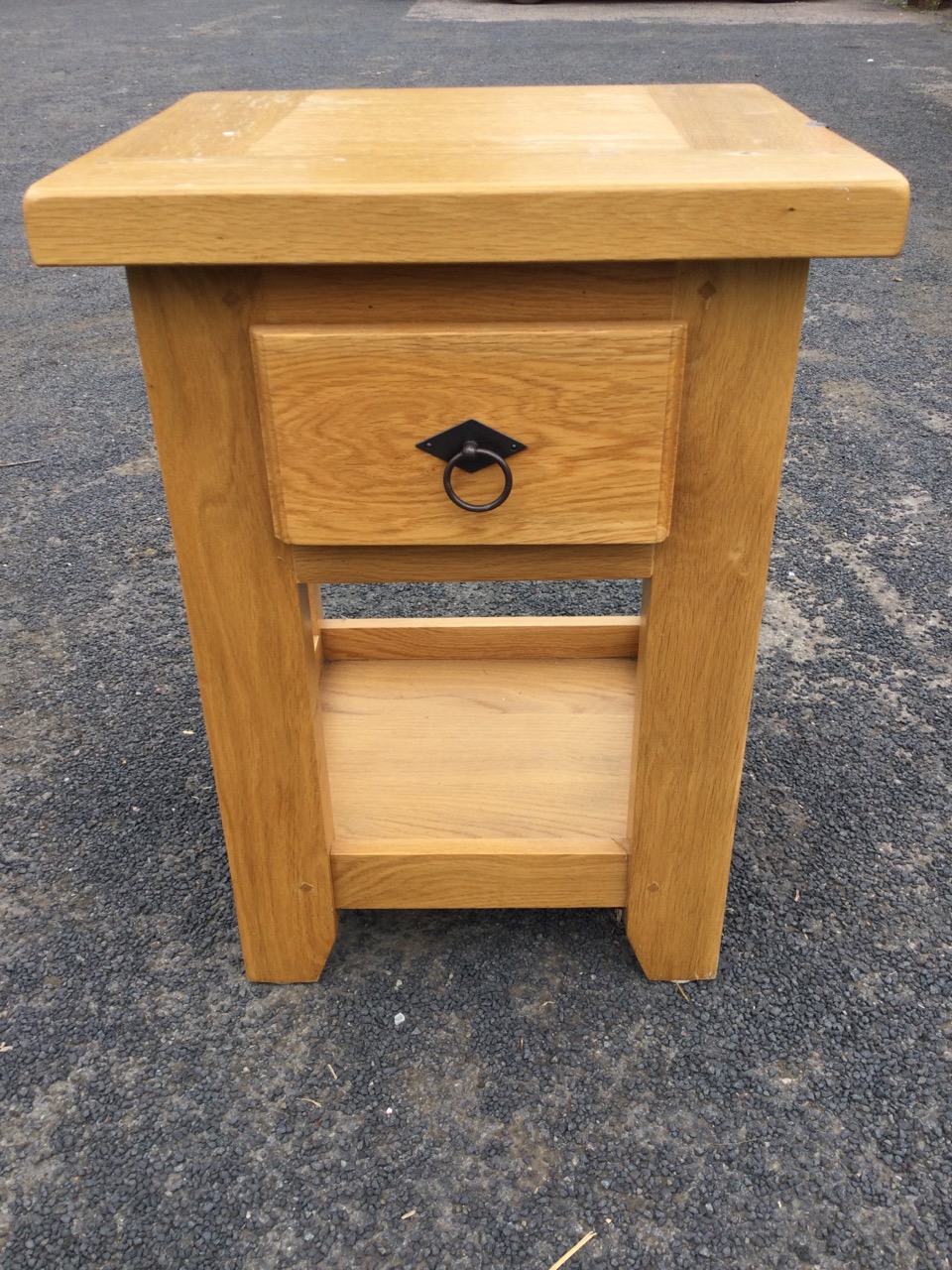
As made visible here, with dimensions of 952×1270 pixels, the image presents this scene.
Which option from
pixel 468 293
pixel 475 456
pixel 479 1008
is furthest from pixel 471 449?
pixel 479 1008

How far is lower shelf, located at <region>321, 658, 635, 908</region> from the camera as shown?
4.02 feet

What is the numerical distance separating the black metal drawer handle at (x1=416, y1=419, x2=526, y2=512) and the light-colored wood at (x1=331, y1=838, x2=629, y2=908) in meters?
0.47

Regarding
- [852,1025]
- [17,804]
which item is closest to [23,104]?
[17,804]

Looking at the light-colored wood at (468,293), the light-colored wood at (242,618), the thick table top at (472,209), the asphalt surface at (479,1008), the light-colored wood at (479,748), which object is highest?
the thick table top at (472,209)

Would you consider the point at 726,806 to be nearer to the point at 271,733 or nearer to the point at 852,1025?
the point at 852,1025

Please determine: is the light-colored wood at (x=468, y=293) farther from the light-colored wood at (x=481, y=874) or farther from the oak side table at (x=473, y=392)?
the light-colored wood at (x=481, y=874)

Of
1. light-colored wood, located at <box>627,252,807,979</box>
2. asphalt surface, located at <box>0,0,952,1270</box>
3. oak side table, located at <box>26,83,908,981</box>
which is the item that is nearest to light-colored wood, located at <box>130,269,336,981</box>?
oak side table, located at <box>26,83,908,981</box>

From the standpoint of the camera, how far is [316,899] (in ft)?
4.06

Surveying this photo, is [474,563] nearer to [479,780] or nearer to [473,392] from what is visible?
[473,392]

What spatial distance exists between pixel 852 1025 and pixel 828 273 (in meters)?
3.09

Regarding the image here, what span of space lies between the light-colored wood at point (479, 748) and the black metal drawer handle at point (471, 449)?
51cm

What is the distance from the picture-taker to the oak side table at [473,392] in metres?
0.82

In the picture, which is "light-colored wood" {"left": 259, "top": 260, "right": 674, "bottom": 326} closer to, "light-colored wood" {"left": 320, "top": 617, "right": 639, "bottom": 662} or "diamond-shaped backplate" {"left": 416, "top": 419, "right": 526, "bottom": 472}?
"diamond-shaped backplate" {"left": 416, "top": 419, "right": 526, "bottom": 472}

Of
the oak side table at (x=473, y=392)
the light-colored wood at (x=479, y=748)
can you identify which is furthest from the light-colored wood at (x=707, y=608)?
the light-colored wood at (x=479, y=748)
